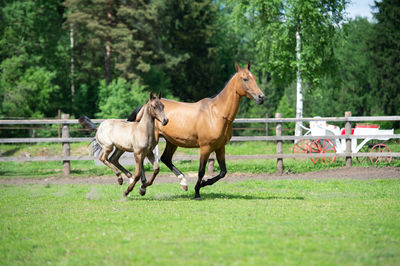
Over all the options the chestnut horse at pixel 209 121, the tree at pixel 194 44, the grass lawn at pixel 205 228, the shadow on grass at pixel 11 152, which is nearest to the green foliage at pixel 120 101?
the shadow on grass at pixel 11 152

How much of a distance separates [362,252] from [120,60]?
32646 millimetres

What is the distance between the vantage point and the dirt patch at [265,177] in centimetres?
1344

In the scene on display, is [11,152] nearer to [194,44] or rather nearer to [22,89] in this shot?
[22,89]

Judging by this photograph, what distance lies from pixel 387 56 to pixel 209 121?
35934mm

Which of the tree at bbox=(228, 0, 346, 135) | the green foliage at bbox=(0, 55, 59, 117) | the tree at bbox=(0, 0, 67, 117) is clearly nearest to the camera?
the tree at bbox=(228, 0, 346, 135)

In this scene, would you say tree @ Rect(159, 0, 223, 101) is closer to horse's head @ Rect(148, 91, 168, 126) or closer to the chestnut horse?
the chestnut horse

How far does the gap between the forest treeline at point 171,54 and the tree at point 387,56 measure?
0.29 ft

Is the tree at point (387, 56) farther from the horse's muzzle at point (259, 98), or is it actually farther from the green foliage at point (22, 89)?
the horse's muzzle at point (259, 98)

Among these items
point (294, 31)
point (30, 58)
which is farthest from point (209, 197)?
point (30, 58)

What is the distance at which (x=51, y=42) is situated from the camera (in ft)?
118

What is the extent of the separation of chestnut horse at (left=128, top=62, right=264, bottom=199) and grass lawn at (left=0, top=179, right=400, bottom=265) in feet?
3.28

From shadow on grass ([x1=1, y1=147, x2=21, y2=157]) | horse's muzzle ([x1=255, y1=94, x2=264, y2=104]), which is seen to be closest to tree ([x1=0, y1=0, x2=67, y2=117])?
shadow on grass ([x1=1, y1=147, x2=21, y2=157])

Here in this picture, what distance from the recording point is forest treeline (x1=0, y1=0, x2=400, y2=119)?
74.3 feet

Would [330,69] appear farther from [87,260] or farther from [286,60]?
[87,260]
